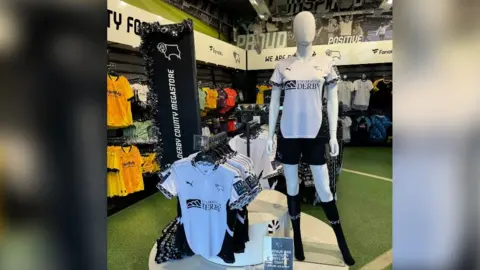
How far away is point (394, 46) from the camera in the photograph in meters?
0.42

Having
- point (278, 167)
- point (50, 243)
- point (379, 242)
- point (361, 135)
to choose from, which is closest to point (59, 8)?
point (50, 243)

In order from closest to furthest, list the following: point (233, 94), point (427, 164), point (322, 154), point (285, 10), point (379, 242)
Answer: point (427, 164) → point (322, 154) → point (379, 242) → point (233, 94) → point (285, 10)

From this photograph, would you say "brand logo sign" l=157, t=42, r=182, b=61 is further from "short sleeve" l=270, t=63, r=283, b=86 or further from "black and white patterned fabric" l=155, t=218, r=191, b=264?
"black and white patterned fabric" l=155, t=218, r=191, b=264

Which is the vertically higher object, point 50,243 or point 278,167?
point 50,243

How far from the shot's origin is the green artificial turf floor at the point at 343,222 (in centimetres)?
242

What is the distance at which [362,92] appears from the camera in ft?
24.1

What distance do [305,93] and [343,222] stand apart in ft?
5.59

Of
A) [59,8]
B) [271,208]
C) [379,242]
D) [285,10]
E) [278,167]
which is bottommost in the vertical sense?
[379,242]

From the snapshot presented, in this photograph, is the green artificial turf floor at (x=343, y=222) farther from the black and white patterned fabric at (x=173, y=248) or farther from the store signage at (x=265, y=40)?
the store signage at (x=265, y=40)

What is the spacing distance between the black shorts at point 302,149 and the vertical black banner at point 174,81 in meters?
0.63

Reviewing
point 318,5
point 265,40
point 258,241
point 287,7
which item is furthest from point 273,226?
point 318,5

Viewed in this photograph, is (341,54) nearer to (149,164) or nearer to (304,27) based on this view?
(149,164)

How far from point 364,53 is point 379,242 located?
213 inches

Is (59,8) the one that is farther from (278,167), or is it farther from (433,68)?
(278,167)
